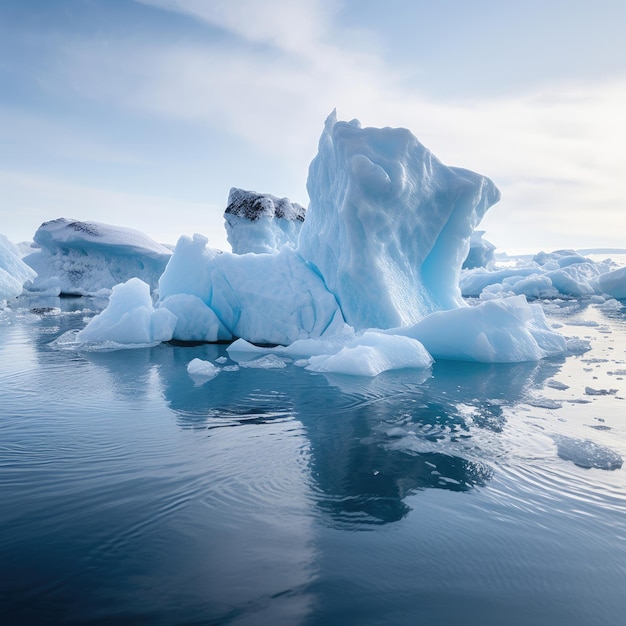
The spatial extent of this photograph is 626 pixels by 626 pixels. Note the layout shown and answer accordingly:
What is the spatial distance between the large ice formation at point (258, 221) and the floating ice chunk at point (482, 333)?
48.5 feet

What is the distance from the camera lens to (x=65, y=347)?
9.20 metres

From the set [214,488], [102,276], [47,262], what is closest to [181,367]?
[214,488]

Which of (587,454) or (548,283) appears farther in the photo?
(548,283)

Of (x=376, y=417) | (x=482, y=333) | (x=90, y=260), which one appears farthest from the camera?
(x=90, y=260)

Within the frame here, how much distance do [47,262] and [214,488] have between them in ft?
93.4

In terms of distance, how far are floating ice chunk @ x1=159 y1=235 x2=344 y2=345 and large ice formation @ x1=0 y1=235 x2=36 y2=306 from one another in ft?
34.1

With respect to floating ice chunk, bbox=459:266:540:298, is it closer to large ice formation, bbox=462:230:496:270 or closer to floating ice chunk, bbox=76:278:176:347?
large ice formation, bbox=462:230:496:270

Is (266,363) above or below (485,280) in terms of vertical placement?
below

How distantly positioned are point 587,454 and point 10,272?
854 inches

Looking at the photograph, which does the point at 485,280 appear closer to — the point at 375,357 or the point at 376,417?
the point at 375,357

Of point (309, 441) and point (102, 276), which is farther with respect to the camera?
point (102, 276)

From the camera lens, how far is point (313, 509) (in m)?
2.85

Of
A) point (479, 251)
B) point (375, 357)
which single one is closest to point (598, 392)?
point (375, 357)

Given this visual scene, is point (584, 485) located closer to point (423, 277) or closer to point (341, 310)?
point (341, 310)
